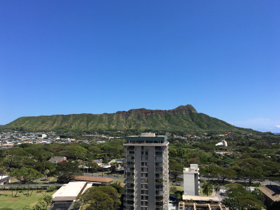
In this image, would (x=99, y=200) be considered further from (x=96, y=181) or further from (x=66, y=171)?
(x=66, y=171)

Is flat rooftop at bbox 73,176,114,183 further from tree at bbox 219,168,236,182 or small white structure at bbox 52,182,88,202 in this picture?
tree at bbox 219,168,236,182

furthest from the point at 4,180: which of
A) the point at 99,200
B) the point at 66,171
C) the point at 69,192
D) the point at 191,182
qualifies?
the point at 191,182

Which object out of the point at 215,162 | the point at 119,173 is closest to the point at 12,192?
the point at 119,173

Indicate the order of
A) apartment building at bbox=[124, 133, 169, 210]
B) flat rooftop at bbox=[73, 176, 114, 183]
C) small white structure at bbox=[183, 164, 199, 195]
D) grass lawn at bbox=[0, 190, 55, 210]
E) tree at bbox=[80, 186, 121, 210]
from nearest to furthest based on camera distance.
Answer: apartment building at bbox=[124, 133, 169, 210] → tree at bbox=[80, 186, 121, 210] → grass lawn at bbox=[0, 190, 55, 210] → small white structure at bbox=[183, 164, 199, 195] → flat rooftop at bbox=[73, 176, 114, 183]

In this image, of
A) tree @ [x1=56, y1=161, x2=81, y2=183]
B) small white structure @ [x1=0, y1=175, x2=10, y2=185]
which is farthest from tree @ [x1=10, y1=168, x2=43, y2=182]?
tree @ [x1=56, y1=161, x2=81, y2=183]

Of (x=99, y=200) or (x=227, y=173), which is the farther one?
(x=227, y=173)

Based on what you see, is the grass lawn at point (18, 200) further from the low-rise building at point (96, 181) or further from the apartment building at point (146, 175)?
the apartment building at point (146, 175)
